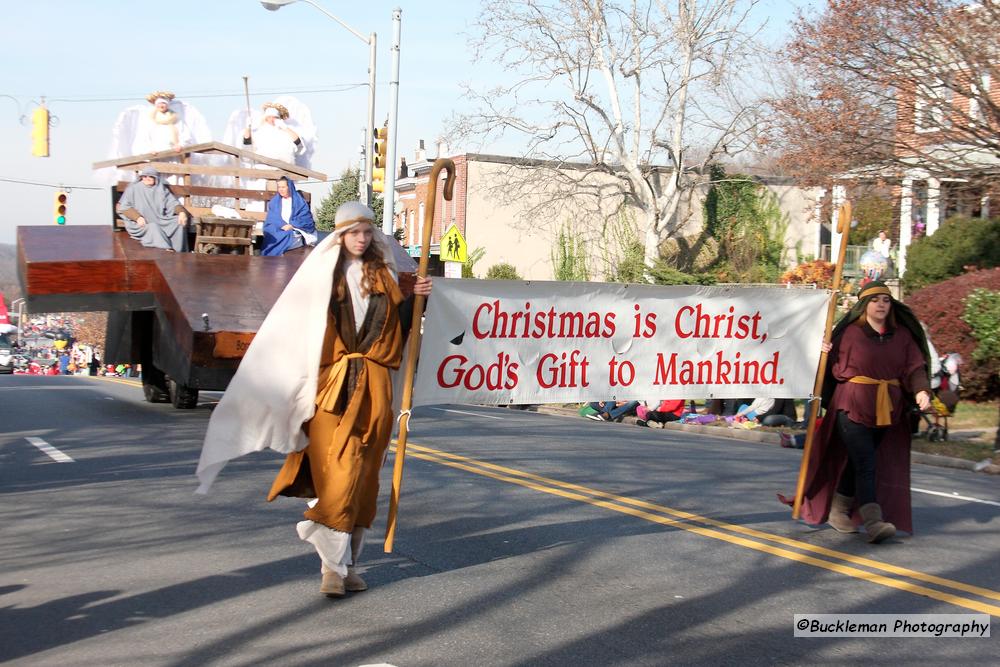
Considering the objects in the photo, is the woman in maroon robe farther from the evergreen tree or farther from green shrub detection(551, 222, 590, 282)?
the evergreen tree

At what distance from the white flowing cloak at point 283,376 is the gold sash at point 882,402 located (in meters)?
3.84

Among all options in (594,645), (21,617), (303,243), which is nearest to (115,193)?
(303,243)

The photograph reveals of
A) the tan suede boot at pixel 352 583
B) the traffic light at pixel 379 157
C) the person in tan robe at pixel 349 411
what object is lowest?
the tan suede boot at pixel 352 583

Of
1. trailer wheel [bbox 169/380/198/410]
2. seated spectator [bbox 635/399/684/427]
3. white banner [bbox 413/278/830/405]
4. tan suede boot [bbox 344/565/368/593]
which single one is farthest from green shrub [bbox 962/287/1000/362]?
tan suede boot [bbox 344/565/368/593]

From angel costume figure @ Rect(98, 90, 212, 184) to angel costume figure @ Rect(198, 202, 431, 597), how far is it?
35.4 feet

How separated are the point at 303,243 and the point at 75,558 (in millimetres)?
8662

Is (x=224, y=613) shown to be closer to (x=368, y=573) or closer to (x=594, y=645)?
(x=368, y=573)

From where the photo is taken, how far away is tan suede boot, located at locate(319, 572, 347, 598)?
5773 mm

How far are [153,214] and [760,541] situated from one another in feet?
31.4

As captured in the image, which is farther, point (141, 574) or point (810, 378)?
point (810, 378)

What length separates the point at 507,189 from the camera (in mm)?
40469

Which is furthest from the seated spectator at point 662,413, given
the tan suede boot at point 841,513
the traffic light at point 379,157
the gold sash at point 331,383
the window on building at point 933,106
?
the gold sash at point 331,383

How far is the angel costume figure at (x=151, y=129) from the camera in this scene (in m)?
15.9

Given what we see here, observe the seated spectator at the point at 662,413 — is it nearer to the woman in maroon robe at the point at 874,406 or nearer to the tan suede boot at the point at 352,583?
the woman in maroon robe at the point at 874,406
